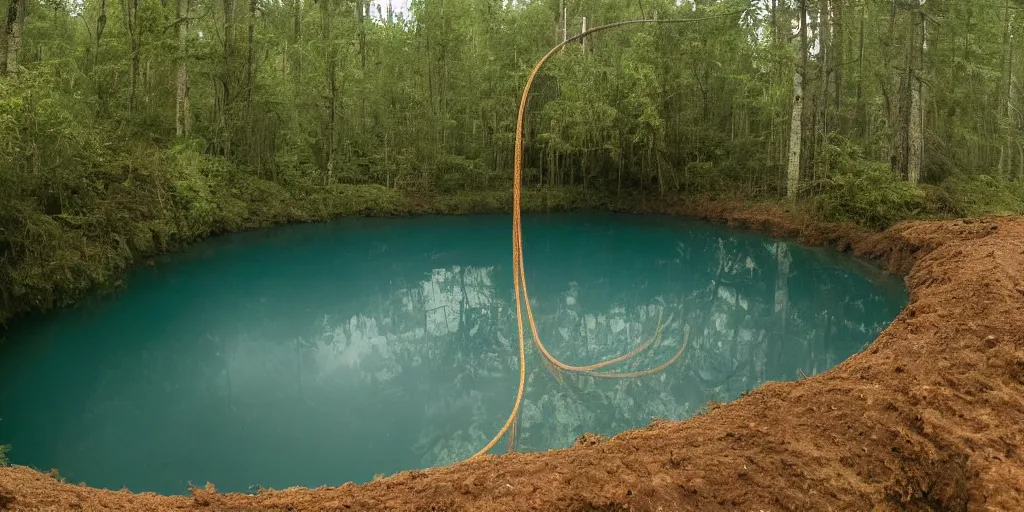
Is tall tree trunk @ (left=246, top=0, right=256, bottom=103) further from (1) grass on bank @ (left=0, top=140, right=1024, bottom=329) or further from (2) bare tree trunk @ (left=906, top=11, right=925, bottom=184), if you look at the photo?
(2) bare tree trunk @ (left=906, top=11, right=925, bottom=184)

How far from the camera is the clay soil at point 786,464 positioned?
3.68 m

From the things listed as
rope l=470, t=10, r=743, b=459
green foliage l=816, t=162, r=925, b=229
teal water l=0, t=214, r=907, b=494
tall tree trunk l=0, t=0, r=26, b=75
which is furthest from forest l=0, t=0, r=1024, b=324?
rope l=470, t=10, r=743, b=459

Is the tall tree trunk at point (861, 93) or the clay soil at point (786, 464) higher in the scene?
the tall tree trunk at point (861, 93)

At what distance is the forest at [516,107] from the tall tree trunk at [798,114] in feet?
0.21

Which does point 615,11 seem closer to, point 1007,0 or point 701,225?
point 701,225

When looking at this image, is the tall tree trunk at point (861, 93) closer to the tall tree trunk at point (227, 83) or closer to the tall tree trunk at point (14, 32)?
the tall tree trunk at point (227, 83)

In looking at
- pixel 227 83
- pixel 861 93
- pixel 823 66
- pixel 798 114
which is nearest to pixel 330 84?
pixel 227 83

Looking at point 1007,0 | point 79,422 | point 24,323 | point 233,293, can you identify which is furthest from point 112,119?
point 1007,0

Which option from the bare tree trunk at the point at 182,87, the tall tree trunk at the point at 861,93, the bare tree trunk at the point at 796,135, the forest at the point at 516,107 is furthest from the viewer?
the tall tree trunk at the point at 861,93

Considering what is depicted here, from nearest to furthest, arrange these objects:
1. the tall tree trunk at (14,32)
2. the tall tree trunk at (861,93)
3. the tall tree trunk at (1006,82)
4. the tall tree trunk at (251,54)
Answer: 1. the tall tree trunk at (14,32)
2. the tall tree trunk at (251,54)
3. the tall tree trunk at (1006,82)
4. the tall tree trunk at (861,93)

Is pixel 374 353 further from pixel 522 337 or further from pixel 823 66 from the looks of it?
pixel 823 66

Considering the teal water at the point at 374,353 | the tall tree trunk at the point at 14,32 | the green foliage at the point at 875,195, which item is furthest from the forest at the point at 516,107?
the teal water at the point at 374,353

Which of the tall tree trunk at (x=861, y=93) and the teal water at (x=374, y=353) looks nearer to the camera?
the teal water at (x=374, y=353)

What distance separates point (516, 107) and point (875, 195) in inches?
489
